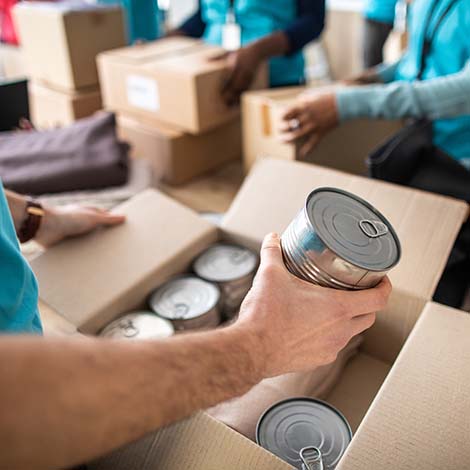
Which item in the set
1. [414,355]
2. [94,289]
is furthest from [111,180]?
[414,355]

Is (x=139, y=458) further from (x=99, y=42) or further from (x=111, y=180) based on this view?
(x=99, y=42)

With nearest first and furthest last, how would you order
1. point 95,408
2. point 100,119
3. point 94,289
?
point 95,408 → point 94,289 → point 100,119

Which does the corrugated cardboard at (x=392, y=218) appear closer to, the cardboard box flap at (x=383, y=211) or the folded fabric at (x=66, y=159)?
the cardboard box flap at (x=383, y=211)

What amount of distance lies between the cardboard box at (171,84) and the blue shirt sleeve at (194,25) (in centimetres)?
40

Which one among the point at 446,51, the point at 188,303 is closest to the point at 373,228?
the point at 188,303

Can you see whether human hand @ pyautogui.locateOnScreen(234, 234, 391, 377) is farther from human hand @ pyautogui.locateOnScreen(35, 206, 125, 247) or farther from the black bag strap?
the black bag strap

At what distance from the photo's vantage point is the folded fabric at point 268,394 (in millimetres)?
772

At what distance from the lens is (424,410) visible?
0.64m

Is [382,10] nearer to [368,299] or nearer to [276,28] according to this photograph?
[276,28]

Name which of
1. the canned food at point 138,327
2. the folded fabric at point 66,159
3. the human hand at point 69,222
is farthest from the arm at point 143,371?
the folded fabric at point 66,159

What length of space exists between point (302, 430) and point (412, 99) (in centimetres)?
80

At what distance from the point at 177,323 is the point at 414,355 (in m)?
0.40

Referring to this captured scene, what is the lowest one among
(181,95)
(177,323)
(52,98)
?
(177,323)

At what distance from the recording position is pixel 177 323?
91cm
